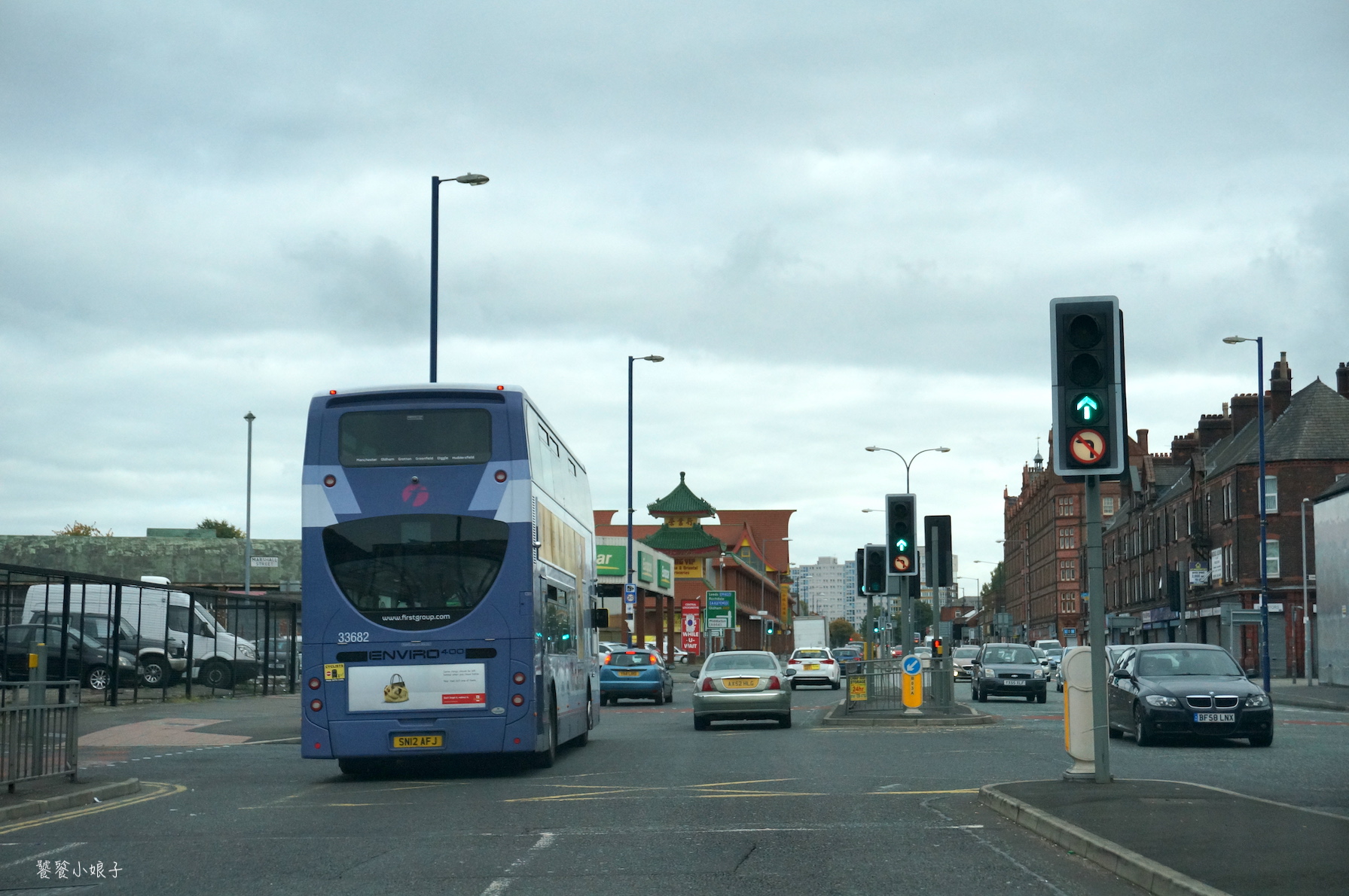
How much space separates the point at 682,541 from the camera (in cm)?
9206

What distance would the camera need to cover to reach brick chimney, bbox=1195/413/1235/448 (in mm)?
79188

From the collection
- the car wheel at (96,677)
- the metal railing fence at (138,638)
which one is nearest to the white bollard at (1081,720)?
the metal railing fence at (138,638)

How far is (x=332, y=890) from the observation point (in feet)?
28.2

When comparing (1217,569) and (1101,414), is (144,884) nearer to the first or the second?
(1101,414)

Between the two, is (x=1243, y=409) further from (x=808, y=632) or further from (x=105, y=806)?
(x=105, y=806)

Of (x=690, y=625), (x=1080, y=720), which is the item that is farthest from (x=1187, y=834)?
(x=690, y=625)

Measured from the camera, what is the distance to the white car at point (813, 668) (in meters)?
50.3

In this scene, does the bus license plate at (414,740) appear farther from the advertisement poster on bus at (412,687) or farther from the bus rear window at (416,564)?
the bus rear window at (416,564)

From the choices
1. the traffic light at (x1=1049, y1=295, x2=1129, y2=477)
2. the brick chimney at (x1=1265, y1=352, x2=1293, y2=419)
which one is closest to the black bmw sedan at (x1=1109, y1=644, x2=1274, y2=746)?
the traffic light at (x1=1049, y1=295, x2=1129, y2=477)

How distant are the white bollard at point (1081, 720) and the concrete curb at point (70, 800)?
30.6 feet

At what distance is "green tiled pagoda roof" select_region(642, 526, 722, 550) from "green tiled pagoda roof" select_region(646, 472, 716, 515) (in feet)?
3.92

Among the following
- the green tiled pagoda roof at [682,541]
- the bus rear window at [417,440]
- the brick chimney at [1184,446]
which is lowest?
the bus rear window at [417,440]

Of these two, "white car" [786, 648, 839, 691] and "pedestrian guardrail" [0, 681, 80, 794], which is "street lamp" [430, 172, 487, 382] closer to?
"pedestrian guardrail" [0, 681, 80, 794]

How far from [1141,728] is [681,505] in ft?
239
